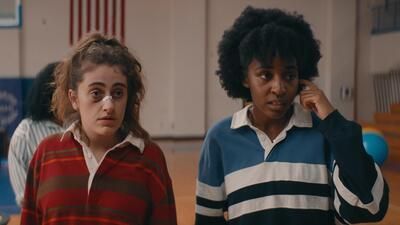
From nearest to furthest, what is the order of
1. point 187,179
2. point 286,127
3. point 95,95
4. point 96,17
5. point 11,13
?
point 95,95 → point 286,127 → point 187,179 → point 11,13 → point 96,17

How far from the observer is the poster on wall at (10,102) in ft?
27.5

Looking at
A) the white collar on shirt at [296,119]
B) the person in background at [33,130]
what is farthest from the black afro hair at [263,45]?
the person in background at [33,130]

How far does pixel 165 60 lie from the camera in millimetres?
8914

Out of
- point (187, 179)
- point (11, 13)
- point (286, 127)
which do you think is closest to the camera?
point (286, 127)

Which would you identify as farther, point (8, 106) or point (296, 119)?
point (8, 106)

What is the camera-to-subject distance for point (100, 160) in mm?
1649

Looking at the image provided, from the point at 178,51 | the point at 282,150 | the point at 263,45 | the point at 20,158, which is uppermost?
the point at 178,51

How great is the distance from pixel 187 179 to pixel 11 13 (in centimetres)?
429

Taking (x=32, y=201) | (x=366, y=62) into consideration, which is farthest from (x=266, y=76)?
(x=366, y=62)

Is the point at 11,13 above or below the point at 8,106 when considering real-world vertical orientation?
above

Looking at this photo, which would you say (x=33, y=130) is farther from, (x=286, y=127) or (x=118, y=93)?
(x=286, y=127)

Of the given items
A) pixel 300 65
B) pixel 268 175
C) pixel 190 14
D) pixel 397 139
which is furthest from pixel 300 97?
pixel 190 14

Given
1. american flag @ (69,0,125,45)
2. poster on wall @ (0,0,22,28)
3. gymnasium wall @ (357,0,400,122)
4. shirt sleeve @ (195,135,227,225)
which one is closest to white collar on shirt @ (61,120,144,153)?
shirt sleeve @ (195,135,227,225)

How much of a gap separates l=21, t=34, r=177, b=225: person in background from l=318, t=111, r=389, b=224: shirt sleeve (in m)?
0.49
